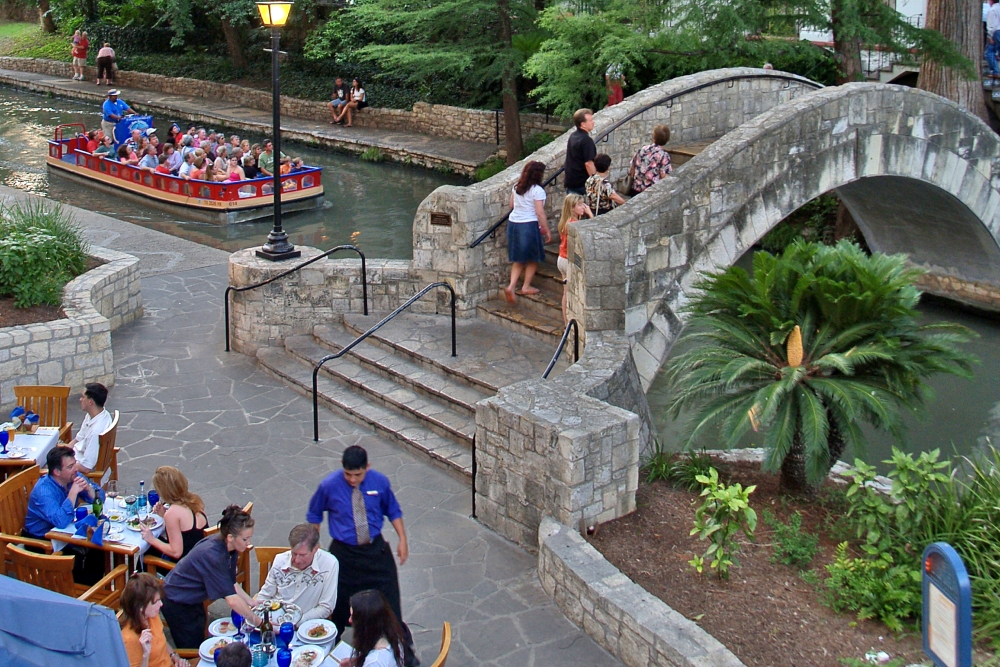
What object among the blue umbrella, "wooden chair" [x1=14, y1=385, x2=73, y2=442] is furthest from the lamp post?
the blue umbrella

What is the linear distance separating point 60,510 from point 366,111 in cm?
2403

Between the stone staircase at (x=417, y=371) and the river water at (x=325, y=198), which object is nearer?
the stone staircase at (x=417, y=371)

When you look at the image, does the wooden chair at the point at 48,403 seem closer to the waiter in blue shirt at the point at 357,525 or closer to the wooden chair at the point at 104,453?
the wooden chair at the point at 104,453

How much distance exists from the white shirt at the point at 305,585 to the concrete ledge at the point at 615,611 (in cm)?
175

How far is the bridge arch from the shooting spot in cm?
1069

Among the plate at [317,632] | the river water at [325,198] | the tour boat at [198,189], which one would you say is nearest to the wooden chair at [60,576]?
the plate at [317,632]

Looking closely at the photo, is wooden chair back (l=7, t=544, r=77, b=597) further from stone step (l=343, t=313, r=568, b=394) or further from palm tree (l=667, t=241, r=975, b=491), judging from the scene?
palm tree (l=667, t=241, r=975, b=491)

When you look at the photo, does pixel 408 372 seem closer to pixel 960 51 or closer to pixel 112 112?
pixel 960 51

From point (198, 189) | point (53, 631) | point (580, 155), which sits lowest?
point (198, 189)

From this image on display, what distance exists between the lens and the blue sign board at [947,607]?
458 cm

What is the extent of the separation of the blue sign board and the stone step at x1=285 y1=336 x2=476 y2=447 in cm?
573

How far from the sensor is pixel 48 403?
999 centimetres

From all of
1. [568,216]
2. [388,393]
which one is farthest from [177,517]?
[568,216]

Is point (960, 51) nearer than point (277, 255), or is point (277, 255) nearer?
point (277, 255)
